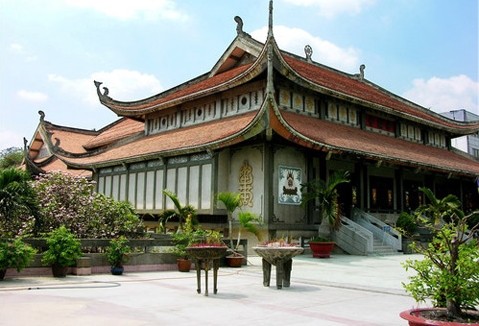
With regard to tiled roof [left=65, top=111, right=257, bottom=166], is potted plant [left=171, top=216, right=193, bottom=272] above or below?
below

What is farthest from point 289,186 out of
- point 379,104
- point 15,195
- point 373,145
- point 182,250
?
point 15,195

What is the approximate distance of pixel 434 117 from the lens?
1259 inches

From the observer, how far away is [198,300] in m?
8.16

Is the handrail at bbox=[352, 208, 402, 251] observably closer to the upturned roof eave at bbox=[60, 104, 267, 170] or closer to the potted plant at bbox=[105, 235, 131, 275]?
the upturned roof eave at bbox=[60, 104, 267, 170]

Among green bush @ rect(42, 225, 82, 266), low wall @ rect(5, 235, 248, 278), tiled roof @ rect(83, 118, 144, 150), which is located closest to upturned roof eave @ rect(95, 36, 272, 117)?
tiled roof @ rect(83, 118, 144, 150)

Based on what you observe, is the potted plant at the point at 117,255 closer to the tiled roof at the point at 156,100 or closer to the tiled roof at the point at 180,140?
the tiled roof at the point at 180,140

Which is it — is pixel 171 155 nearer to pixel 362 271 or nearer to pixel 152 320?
pixel 362 271

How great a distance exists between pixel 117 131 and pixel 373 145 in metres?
17.8

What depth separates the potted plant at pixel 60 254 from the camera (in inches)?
436

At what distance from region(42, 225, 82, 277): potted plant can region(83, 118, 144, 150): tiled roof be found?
1800 cm

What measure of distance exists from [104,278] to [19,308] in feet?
13.9

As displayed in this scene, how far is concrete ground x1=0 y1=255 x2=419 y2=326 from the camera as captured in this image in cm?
652

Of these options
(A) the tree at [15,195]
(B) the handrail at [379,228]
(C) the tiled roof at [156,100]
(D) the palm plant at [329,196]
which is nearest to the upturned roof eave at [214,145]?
(D) the palm plant at [329,196]

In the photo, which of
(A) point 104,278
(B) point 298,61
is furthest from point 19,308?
(B) point 298,61
